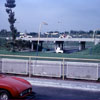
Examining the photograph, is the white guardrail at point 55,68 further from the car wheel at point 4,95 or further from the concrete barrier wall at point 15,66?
the car wheel at point 4,95

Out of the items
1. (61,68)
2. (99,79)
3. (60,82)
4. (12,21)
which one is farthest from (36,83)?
(12,21)

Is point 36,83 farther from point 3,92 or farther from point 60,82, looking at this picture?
point 3,92

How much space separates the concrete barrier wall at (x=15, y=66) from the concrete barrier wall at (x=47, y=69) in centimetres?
58

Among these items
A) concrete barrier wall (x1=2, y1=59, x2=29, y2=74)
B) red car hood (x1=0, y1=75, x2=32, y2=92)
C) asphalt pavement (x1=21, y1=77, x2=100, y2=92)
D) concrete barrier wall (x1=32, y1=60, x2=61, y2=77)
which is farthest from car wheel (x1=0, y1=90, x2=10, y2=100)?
concrete barrier wall (x1=2, y1=59, x2=29, y2=74)

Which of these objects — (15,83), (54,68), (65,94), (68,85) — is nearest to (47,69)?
(54,68)

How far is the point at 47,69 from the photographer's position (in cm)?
1280

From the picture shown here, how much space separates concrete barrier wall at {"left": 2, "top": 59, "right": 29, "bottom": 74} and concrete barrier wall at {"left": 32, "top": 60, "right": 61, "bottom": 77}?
0.58m

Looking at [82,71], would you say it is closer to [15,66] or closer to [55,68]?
[55,68]

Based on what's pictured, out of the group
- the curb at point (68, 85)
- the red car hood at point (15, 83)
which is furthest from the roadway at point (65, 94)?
the red car hood at point (15, 83)

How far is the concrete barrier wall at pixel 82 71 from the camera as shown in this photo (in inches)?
471

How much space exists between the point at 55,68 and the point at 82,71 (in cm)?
156

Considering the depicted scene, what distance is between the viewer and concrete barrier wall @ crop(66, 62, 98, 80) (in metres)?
12.0

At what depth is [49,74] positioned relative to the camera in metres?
12.8

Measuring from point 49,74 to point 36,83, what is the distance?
66.2 inches
